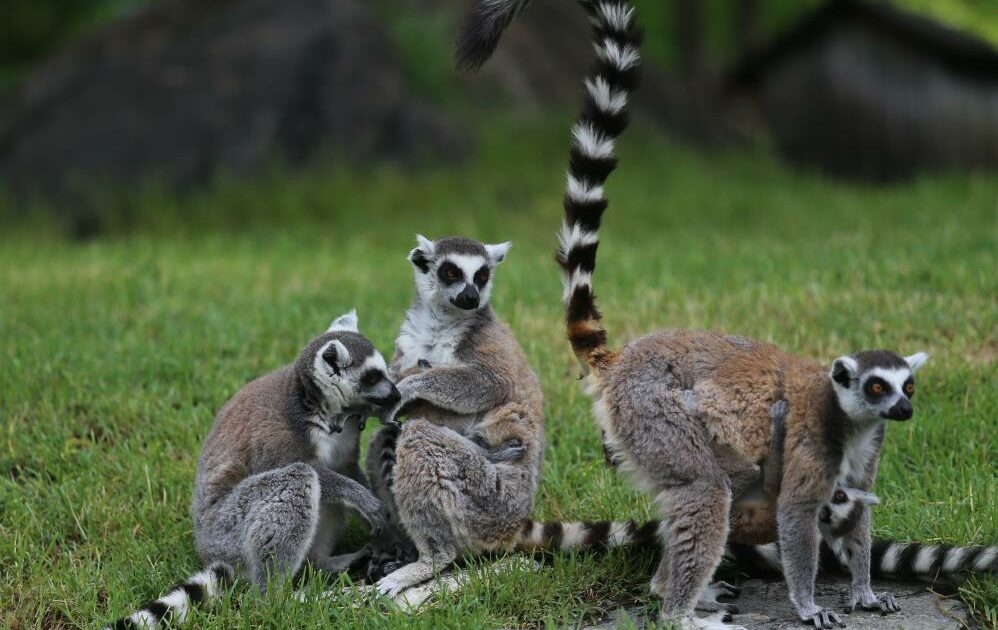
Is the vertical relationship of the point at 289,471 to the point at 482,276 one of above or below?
below

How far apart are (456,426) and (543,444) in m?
0.41

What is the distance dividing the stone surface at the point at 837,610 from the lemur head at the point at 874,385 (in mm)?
807

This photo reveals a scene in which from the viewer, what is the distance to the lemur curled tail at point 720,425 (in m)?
4.18

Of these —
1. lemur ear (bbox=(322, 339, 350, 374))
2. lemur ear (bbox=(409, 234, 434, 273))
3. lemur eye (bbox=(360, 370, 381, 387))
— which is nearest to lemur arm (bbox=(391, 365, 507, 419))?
lemur eye (bbox=(360, 370, 381, 387))

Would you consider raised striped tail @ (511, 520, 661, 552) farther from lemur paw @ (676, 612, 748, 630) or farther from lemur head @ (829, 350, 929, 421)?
lemur head @ (829, 350, 929, 421)

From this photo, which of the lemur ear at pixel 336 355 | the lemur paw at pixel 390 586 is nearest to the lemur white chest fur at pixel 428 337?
the lemur ear at pixel 336 355

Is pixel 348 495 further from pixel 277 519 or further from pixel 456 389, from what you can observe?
pixel 456 389

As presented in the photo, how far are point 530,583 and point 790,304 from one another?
3.74m

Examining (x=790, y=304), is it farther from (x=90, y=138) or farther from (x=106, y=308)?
(x=90, y=138)

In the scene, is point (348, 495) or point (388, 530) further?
point (388, 530)

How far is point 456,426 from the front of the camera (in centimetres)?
505

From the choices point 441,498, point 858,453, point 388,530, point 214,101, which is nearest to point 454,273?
point 441,498

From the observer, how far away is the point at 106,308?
8.53m

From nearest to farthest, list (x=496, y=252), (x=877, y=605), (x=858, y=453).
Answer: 1. (x=858, y=453)
2. (x=877, y=605)
3. (x=496, y=252)
